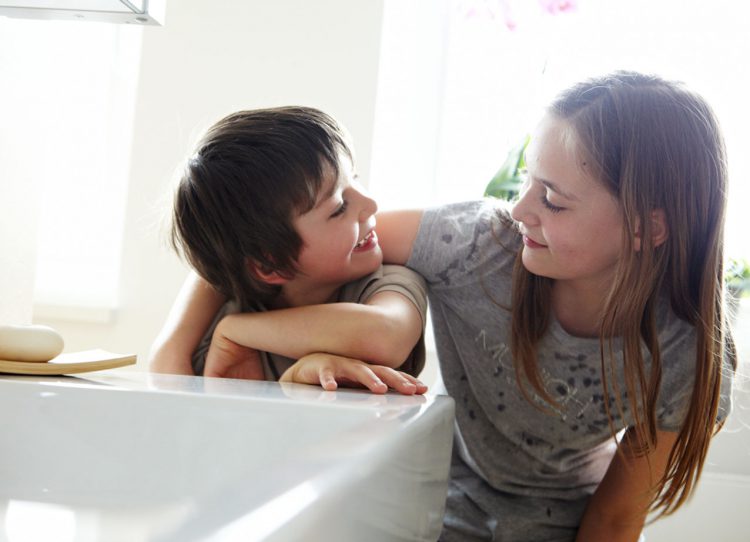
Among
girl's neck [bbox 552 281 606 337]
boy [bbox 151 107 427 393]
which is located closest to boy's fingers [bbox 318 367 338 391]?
boy [bbox 151 107 427 393]

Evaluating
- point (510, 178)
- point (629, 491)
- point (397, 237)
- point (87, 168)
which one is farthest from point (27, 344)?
point (87, 168)

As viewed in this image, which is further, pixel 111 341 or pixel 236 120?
pixel 111 341

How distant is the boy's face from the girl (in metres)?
0.08

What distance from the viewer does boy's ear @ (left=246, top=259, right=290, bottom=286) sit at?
103 cm

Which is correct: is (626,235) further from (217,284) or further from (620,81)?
(217,284)

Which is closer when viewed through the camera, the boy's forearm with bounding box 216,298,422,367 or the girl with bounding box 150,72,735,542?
the boy's forearm with bounding box 216,298,422,367

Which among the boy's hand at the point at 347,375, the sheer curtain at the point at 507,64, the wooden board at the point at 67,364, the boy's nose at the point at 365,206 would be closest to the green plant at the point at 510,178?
the sheer curtain at the point at 507,64

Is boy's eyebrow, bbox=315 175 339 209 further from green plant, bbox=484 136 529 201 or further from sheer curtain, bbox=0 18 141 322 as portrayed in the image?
sheer curtain, bbox=0 18 141 322

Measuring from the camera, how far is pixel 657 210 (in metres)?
1.00

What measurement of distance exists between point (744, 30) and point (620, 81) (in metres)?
1.37

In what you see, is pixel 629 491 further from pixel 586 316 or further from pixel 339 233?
pixel 339 233

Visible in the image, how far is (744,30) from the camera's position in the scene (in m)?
2.17

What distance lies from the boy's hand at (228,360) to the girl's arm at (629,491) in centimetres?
51

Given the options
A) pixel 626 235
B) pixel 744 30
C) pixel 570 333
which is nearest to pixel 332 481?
pixel 626 235
